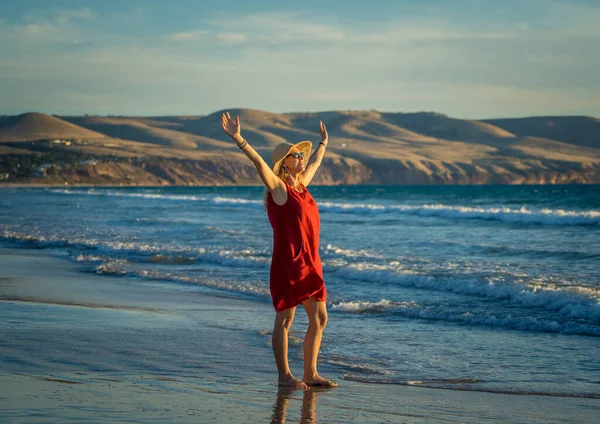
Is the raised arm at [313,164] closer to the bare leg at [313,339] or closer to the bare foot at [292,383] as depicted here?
the bare leg at [313,339]

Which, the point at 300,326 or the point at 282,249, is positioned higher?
the point at 282,249

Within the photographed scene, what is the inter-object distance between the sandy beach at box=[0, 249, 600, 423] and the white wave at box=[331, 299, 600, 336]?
4.22 ft

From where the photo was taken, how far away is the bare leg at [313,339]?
214 inches

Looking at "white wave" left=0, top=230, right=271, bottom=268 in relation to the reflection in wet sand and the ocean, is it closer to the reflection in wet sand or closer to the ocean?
the ocean

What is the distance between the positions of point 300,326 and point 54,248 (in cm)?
1163

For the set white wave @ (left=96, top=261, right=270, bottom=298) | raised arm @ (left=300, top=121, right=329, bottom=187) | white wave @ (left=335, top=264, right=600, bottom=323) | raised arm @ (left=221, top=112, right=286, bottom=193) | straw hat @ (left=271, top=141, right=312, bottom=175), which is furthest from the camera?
white wave @ (left=96, top=261, right=270, bottom=298)

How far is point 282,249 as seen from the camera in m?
5.31

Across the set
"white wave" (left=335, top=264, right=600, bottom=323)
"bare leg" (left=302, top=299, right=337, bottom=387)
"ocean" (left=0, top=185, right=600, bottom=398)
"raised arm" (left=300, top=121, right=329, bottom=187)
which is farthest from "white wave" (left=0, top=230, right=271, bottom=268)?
"bare leg" (left=302, top=299, right=337, bottom=387)

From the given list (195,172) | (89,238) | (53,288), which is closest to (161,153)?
(195,172)

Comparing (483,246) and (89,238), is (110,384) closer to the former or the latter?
(483,246)

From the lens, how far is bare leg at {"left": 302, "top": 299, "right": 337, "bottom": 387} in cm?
→ 545

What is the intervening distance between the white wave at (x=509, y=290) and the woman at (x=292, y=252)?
436 cm

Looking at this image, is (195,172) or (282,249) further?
(195,172)

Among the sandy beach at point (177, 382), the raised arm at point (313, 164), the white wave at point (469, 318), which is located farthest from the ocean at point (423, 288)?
the raised arm at point (313, 164)
